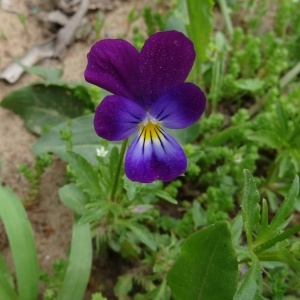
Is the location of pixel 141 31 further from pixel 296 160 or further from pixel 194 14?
pixel 296 160

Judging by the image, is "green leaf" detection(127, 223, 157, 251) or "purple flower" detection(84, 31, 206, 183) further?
"green leaf" detection(127, 223, 157, 251)

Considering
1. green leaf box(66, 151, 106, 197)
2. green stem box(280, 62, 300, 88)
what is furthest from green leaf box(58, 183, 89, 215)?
green stem box(280, 62, 300, 88)

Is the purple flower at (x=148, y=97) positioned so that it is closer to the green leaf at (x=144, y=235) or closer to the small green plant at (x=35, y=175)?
the green leaf at (x=144, y=235)

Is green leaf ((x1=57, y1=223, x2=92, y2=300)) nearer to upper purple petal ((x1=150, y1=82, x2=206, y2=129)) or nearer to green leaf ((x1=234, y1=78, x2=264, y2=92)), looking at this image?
upper purple petal ((x1=150, y1=82, x2=206, y2=129))

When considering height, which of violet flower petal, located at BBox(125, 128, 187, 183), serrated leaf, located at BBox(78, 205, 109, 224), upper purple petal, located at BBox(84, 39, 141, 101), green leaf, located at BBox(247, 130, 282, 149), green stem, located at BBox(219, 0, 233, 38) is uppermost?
upper purple petal, located at BBox(84, 39, 141, 101)

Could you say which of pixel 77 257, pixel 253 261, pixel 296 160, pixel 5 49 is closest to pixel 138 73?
pixel 253 261

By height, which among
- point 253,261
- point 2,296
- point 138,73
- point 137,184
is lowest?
point 2,296

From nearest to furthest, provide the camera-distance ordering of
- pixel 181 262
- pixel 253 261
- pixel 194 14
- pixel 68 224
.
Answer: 1. pixel 253 261
2. pixel 181 262
3. pixel 68 224
4. pixel 194 14

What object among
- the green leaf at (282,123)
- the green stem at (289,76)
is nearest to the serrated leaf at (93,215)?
the green leaf at (282,123)
